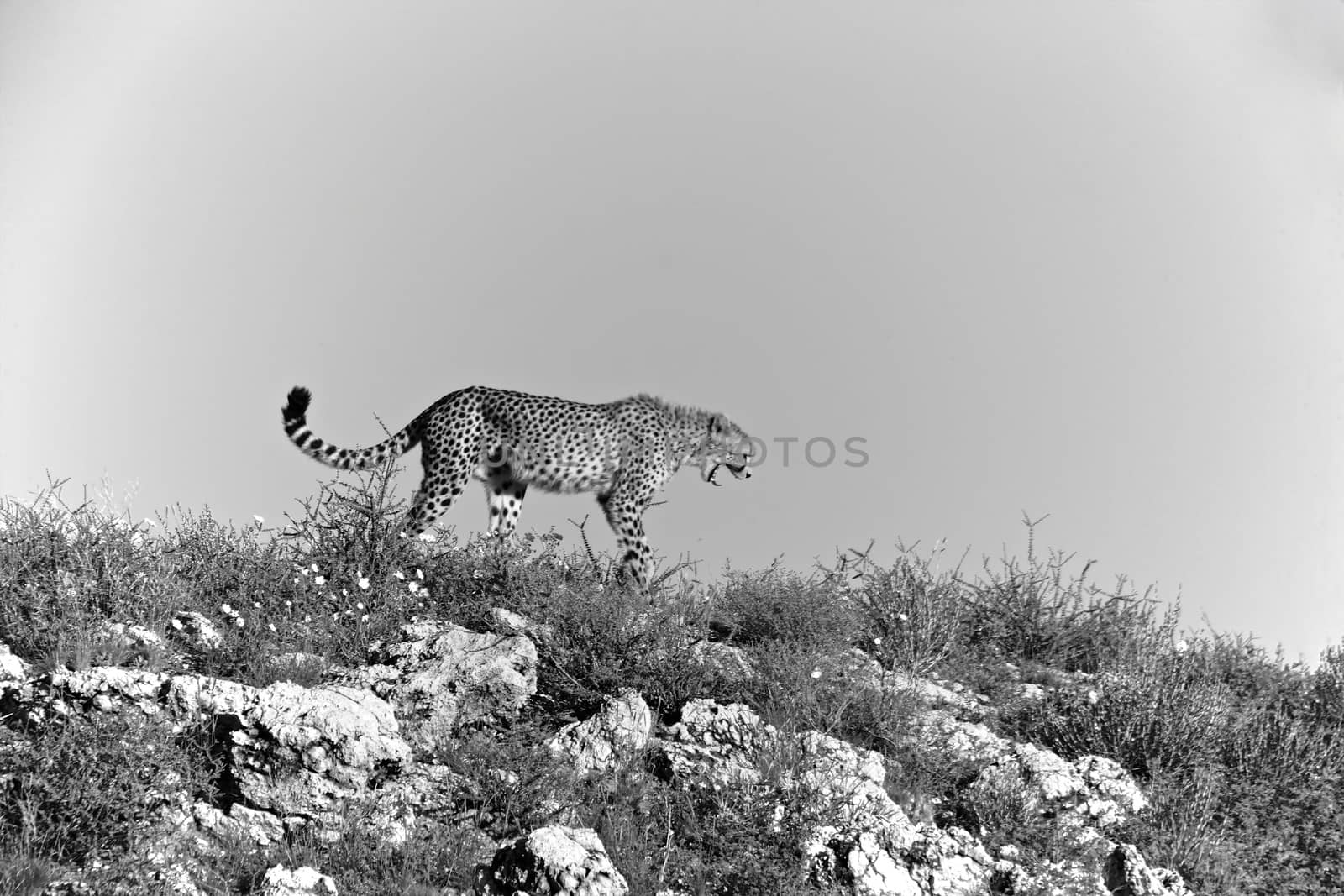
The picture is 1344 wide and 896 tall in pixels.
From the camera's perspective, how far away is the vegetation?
4875 mm

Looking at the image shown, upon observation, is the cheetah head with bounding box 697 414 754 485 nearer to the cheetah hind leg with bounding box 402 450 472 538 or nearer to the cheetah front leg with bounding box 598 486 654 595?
the cheetah front leg with bounding box 598 486 654 595

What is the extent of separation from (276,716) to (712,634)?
311cm

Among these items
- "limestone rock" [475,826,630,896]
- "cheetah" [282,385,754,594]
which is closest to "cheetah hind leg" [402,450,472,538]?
"cheetah" [282,385,754,594]

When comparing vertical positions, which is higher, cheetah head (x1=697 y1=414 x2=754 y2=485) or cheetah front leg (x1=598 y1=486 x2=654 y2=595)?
cheetah head (x1=697 y1=414 x2=754 y2=485)

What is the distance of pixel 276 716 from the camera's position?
16.9ft

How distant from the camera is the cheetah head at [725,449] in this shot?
11.2m

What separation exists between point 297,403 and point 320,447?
0.44m

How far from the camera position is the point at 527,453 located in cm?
1007

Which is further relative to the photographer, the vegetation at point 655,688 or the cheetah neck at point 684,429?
the cheetah neck at point 684,429

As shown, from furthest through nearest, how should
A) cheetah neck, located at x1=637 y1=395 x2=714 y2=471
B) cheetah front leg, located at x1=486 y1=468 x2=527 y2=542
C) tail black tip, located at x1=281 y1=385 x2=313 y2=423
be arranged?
cheetah neck, located at x1=637 y1=395 x2=714 y2=471 → cheetah front leg, located at x1=486 y1=468 x2=527 y2=542 → tail black tip, located at x1=281 y1=385 x2=313 y2=423

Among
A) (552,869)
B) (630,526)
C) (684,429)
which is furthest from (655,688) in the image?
(684,429)

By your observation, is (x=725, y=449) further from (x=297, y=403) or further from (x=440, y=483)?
(x=297, y=403)

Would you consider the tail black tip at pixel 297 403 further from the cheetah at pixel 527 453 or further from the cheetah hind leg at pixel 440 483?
the cheetah hind leg at pixel 440 483

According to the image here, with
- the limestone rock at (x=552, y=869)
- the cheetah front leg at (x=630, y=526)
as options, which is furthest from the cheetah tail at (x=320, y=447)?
the limestone rock at (x=552, y=869)
